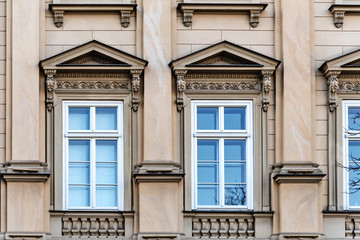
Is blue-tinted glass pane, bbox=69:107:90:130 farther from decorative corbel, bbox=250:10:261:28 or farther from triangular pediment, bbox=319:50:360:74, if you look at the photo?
triangular pediment, bbox=319:50:360:74

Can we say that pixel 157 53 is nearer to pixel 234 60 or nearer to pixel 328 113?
pixel 234 60

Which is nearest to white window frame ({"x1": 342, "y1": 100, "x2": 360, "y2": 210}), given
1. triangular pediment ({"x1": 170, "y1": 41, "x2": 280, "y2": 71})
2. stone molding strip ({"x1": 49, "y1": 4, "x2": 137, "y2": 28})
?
triangular pediment ({"x1": 170, "y1": 41, "x2": 280, "y2": 71})

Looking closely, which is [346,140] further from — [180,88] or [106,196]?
[106,196]

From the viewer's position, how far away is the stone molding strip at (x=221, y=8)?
Result: 29.3 meters

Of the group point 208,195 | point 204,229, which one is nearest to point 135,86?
point 208,195

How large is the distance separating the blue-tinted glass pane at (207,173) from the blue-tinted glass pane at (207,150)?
14cm

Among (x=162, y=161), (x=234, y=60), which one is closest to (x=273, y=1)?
(x=234, y=60)

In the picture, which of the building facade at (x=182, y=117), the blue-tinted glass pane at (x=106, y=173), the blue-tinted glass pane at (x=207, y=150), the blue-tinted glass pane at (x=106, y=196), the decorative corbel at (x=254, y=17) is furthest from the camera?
the decorative corbel at (x=254, y=17)

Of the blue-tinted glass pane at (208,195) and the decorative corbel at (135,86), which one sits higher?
the decorative corbel at (135,86)

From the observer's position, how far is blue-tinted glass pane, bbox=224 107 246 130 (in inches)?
1152

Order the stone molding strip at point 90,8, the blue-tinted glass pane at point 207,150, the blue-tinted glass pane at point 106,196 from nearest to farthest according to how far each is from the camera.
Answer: the blue-tinted glass pane at point 106,196
the blue-tinted glass pane at point 207,150
the stone molding strip at point 90,8

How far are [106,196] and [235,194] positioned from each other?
2.51 meters

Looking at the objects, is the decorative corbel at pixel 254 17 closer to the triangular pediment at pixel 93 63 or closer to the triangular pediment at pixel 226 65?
the triangular pediment at pixel 226 65

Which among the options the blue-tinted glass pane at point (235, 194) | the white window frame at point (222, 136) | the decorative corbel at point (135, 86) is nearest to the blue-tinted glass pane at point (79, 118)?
the decorative corbel at point (135, 86)
